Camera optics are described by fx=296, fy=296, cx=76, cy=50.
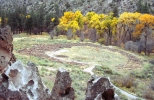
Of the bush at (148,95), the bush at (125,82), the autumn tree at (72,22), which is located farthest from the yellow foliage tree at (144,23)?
the bush at (148,95)

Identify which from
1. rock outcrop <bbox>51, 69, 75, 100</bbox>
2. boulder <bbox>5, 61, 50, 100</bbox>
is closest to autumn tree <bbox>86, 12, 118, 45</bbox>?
rock outcrop <bbox>51, 69, 75, 100</bbox>

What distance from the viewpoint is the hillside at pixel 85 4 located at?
359ft

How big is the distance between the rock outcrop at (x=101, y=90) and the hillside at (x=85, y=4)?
327 ft

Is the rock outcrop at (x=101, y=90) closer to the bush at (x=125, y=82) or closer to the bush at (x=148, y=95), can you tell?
the bush at (x=148, y=95)

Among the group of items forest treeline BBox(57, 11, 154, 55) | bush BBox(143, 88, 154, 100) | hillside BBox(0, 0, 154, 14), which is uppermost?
hillside BBox(0, 0, 154, 14)

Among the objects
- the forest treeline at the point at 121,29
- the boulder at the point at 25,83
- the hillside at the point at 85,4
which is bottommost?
the forest treeline at the point at 121,29

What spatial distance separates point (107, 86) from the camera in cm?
870

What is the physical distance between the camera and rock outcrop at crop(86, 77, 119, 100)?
861 cm

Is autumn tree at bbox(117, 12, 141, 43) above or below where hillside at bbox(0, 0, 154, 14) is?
below

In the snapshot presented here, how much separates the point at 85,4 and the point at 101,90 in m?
118

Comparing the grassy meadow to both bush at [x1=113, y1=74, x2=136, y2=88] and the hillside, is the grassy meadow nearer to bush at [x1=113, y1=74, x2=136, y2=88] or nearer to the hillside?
bush at [x1=113, y1=74, x2=136, y2=88]

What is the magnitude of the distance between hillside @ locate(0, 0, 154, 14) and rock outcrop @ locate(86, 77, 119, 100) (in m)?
99.5

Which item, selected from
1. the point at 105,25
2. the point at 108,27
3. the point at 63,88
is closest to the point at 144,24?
the point at 108,27

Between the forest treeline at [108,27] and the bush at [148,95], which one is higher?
the forest treeline at [108,27]
